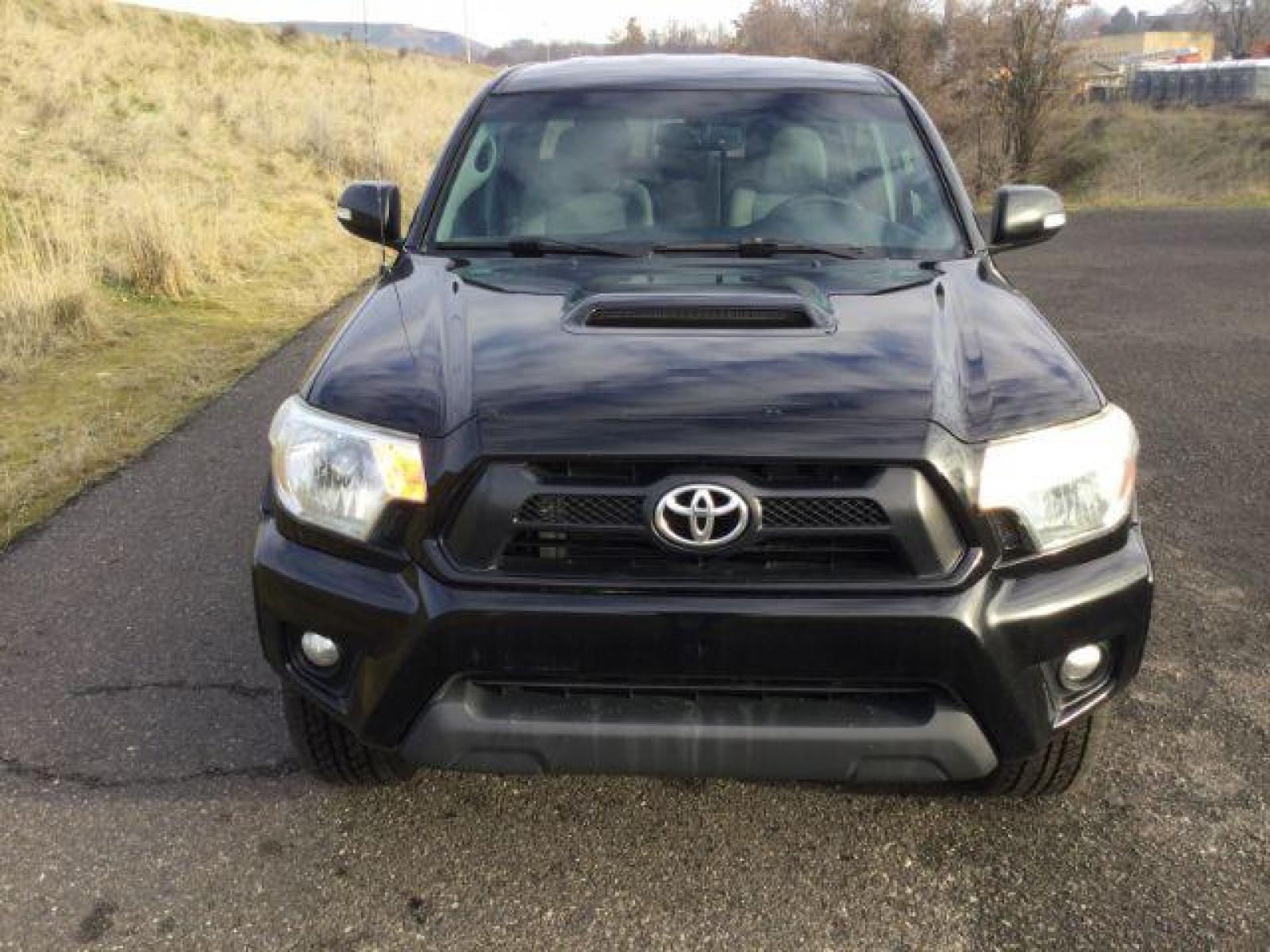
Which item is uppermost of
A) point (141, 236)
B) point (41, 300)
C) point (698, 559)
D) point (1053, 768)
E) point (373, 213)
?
point (373, 213)

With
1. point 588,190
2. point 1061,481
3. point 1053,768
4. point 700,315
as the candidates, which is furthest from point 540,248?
point 1053,768

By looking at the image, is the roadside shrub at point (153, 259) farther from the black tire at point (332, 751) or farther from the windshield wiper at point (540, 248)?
the black tire at point (332, 751)

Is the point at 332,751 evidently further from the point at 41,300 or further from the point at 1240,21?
the point at 1240,21

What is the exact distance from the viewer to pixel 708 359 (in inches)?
95.9

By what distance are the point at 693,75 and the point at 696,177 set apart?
53 cm

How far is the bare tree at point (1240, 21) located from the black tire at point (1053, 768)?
100819 millimetres

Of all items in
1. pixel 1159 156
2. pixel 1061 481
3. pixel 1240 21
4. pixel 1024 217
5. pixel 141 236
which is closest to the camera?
pixel 1061 481

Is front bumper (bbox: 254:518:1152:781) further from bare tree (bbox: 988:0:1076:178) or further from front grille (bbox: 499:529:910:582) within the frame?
bare tree (bbox: 988:0:1076:178)

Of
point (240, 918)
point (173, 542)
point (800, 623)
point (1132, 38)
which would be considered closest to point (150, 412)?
point (173, 542)

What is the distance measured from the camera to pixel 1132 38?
117188mm

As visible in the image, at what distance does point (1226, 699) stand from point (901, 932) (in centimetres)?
144

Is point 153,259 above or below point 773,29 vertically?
below

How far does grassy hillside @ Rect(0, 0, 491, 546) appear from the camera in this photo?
6.32 meters

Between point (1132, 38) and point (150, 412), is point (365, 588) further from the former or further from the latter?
point (1132, 38)
